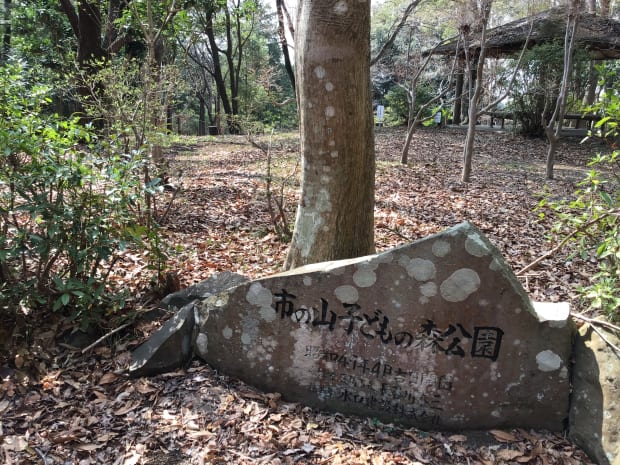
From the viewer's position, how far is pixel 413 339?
111 inches

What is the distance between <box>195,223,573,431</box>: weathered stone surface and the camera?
8.75 feet

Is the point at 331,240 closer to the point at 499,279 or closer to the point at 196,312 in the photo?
the point at 196,312

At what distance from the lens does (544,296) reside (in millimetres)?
4535

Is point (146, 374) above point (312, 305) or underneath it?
underneath

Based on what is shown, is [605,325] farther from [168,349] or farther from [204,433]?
[168,349]

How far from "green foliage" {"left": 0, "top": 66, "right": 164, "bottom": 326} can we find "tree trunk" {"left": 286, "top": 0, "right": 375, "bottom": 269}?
1.31m

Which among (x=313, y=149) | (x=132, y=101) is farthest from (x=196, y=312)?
(x=132, y=101)

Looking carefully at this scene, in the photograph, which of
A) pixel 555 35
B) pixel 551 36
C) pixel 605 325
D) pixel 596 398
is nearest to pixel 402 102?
pixel 551 36

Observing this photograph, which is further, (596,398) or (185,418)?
(185,418)

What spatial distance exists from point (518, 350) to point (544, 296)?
215 centimetres

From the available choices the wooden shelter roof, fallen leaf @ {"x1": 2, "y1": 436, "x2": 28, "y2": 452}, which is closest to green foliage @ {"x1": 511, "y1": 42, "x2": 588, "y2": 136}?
the wooden shelter roof

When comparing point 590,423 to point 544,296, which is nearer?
point 590,423

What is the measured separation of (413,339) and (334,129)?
166 centimetres

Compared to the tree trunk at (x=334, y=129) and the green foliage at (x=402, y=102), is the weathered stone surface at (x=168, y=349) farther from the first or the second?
the green foliage at (x=402, y=102)
